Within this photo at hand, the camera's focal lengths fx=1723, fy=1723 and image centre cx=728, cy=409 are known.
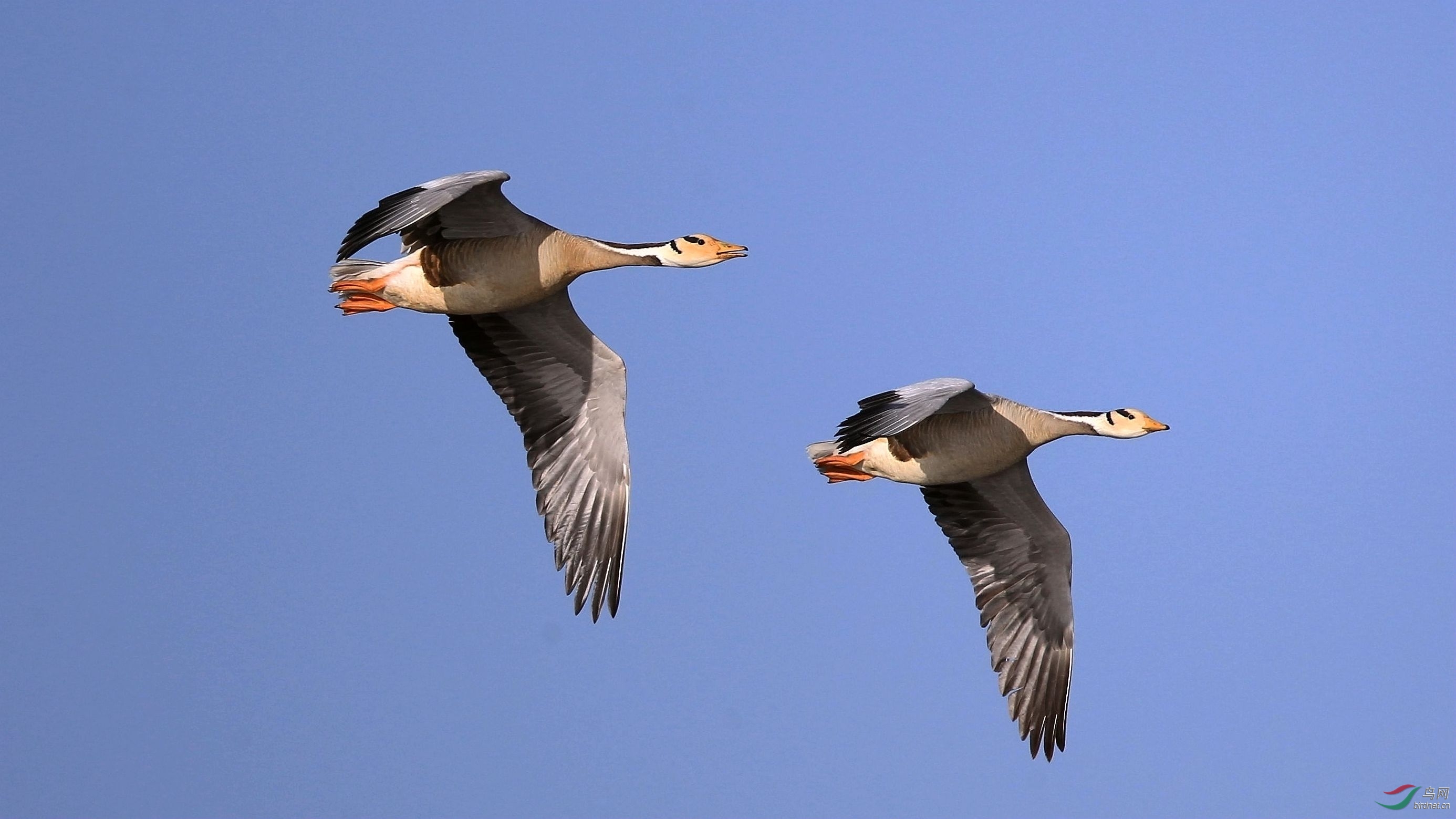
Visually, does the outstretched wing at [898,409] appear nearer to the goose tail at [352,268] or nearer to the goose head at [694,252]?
the goose head at [694,252]

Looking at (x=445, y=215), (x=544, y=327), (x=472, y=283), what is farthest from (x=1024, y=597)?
(x=445, y=215)

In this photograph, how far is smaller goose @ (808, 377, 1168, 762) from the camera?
1481 cm

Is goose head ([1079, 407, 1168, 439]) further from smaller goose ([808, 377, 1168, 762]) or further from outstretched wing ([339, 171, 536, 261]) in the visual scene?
outstretched wing ([339, 171, 536, 261])

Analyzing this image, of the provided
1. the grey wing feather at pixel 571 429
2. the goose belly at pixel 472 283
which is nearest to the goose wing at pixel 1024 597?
the grey wing feather at pixel 571 429

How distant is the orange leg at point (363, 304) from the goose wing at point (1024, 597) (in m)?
5.41

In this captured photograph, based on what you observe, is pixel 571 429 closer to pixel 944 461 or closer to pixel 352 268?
pixel 352 268

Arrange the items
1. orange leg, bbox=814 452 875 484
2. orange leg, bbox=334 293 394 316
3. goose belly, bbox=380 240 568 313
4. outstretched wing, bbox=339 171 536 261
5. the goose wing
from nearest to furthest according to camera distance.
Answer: outstretched wing, bbox=339 171 536 261 → goose belly, bbox=380 240 568 313 → orange leg, bbox=334 293 394 316 → orange leg, bbox=814 452 875 484 → the goose wing

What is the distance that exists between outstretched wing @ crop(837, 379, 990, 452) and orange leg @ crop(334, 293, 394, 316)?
4.13 metres

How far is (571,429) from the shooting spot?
15.9 meters

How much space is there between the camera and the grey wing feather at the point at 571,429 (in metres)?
15.7

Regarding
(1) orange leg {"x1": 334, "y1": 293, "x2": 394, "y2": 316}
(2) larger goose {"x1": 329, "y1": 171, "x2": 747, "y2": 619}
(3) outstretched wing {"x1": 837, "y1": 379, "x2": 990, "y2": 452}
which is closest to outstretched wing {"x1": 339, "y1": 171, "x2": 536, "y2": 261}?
(2) larger goose {"x1": 329, "y1": 171, "x2": 747, "y2": 619}

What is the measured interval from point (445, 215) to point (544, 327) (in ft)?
5.65

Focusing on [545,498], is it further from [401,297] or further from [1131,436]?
[1131,436]

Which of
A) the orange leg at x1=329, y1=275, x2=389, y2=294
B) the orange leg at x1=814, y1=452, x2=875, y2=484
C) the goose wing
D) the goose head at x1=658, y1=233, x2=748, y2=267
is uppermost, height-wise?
the goose head at x1=658, y1=233, x2=748, y2=267
